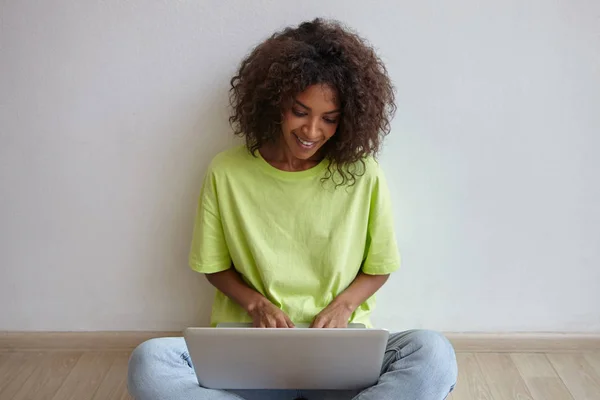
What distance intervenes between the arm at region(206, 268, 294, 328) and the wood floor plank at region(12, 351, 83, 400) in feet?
1.40

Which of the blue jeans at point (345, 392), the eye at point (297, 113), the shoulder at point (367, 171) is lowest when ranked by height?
Result: the blue jeans at point (345, 392)

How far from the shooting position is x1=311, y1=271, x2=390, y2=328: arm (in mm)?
1370

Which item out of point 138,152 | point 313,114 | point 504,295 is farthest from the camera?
point 504,295

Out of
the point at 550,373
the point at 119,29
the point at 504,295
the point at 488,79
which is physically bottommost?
the point at 550,373

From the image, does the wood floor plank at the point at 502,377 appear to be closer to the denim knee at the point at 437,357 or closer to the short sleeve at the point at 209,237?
the denim knee at the point at 437,357

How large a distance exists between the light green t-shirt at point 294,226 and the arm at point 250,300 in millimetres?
29

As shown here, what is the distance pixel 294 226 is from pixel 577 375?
743 millimetres

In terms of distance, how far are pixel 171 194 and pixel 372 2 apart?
0.60m

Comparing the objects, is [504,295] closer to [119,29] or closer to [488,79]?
[488,79]

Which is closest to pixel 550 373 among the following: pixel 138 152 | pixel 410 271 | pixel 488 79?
pixel 410 271

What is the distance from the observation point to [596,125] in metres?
1.51

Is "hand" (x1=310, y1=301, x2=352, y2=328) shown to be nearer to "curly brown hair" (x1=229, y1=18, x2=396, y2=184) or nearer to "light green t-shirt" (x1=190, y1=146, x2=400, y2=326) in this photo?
"light green t-shirt" (x1=190, y1=146, x2=400, y2=326)

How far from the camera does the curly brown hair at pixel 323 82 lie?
1.25 m

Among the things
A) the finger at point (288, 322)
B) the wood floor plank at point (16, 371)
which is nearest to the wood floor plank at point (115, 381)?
the wood floor plank at point (16, 371)
